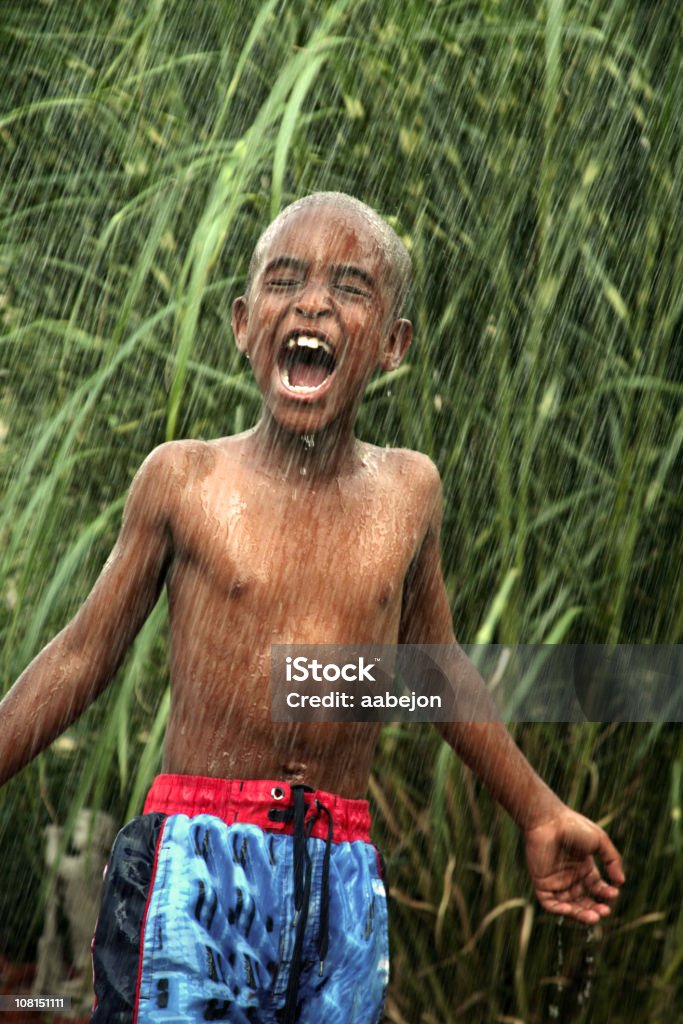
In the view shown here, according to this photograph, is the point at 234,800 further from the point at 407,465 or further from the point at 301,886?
the point at 407,465

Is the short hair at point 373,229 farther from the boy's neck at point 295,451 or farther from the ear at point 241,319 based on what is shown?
the boy's neck at point 295,451

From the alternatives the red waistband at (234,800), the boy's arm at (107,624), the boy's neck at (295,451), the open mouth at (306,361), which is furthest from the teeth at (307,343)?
the red waistband at (234,800)

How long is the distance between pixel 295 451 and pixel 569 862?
2.06 ft

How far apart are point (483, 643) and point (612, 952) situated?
28.6 inches

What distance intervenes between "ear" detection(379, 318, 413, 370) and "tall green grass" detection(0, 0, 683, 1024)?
1.94 ft

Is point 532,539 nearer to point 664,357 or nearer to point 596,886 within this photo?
point 664,357

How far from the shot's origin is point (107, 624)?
181cm

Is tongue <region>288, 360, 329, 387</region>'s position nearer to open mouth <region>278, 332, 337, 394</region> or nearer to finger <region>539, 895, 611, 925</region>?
open mouth <region>278, 332, 337, 394</region>

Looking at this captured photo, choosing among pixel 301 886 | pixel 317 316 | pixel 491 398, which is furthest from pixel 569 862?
pixel 491 398

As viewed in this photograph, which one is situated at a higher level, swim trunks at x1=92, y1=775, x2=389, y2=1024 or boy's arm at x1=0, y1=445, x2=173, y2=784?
boy's arm at x1=0, y1=445, x2=173, y2=784

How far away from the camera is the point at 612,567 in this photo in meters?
2.75

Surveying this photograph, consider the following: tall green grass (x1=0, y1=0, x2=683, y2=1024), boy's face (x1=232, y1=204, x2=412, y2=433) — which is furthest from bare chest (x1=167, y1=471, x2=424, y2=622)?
tall green grass (x1=0, y1=0, x2=683, y2=1024)

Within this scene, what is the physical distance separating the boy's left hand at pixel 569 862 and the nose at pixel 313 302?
71cm

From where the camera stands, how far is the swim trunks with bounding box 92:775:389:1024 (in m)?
1.69
